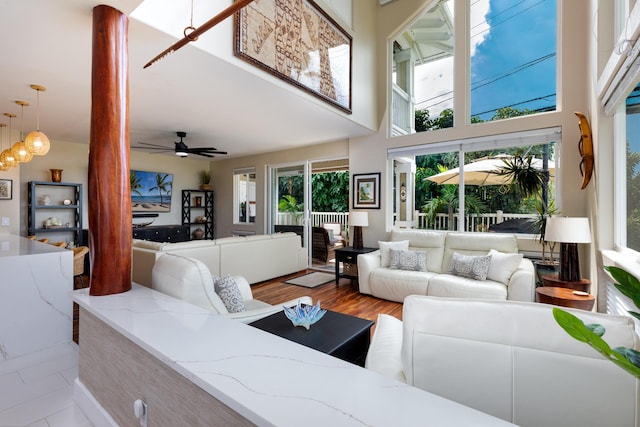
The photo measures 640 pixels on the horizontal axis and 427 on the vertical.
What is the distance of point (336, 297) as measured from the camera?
4066 mm

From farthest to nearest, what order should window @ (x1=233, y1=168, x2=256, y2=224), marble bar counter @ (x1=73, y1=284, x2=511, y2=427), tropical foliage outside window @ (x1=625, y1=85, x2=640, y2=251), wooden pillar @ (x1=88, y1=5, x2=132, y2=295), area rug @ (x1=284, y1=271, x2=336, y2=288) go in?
window @ (x1=233, y1=168, x2=256, y2=224)
area rug @ (x1=284, y1=271, x2=336, y2=288)
tropical foliage outside window @ (x1=625, y1=85, x2=640, y2=251)
wooden pillar @ (x1=88, y1=5, x2=132, y2=295)
marble bar counter @ (x1=73, y1=284, x2=511, y2=427)

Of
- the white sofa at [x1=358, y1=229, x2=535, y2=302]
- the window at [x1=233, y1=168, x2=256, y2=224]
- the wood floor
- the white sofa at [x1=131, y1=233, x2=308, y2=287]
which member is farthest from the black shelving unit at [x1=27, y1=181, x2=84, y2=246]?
the white sofa at [x1=358, y1=229, x2=535, y2=302]

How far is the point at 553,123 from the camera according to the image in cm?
356

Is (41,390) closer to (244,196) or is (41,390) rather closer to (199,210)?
(244,196)

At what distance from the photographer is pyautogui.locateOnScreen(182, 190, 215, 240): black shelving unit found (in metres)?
7.32

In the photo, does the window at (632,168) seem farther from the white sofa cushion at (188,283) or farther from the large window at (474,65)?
the white sofa cushion at (188,283)

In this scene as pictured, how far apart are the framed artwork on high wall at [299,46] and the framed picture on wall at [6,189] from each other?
4486 millimetres

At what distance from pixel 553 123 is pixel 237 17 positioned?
3746mm

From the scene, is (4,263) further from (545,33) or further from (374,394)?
(545,33)

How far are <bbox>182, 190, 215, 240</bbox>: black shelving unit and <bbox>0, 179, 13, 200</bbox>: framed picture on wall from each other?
3.10 meters

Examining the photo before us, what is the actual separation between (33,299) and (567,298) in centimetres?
443

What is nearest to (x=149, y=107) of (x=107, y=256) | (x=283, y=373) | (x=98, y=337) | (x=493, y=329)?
(x=107, y=256)

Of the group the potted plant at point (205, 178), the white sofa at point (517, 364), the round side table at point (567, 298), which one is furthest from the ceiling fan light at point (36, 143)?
the round side table at point (567, 298)

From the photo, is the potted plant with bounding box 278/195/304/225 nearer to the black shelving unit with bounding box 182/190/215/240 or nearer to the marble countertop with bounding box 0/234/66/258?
the black shelving unit with bounding box 182/190/215/240
